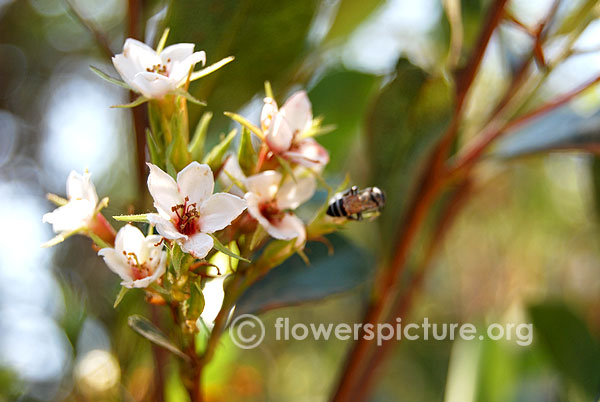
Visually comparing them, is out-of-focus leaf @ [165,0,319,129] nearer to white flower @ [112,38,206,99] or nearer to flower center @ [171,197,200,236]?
white flower @ [112,38,206,99]

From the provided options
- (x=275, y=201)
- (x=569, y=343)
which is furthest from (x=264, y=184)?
(x=569, y=343)

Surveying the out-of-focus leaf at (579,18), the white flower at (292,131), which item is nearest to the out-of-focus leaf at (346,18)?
the out-of-focus leaf at (579,18)

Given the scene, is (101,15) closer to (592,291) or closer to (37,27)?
(37,27)

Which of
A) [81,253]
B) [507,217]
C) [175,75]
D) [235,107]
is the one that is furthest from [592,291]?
[175,75]

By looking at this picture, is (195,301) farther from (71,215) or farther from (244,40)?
(244,40)

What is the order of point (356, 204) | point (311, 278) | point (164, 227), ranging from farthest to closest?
point (311, 278) → point (356, 204) → point (164, 227)

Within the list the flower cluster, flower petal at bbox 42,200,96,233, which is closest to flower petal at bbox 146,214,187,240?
the flower cluster
